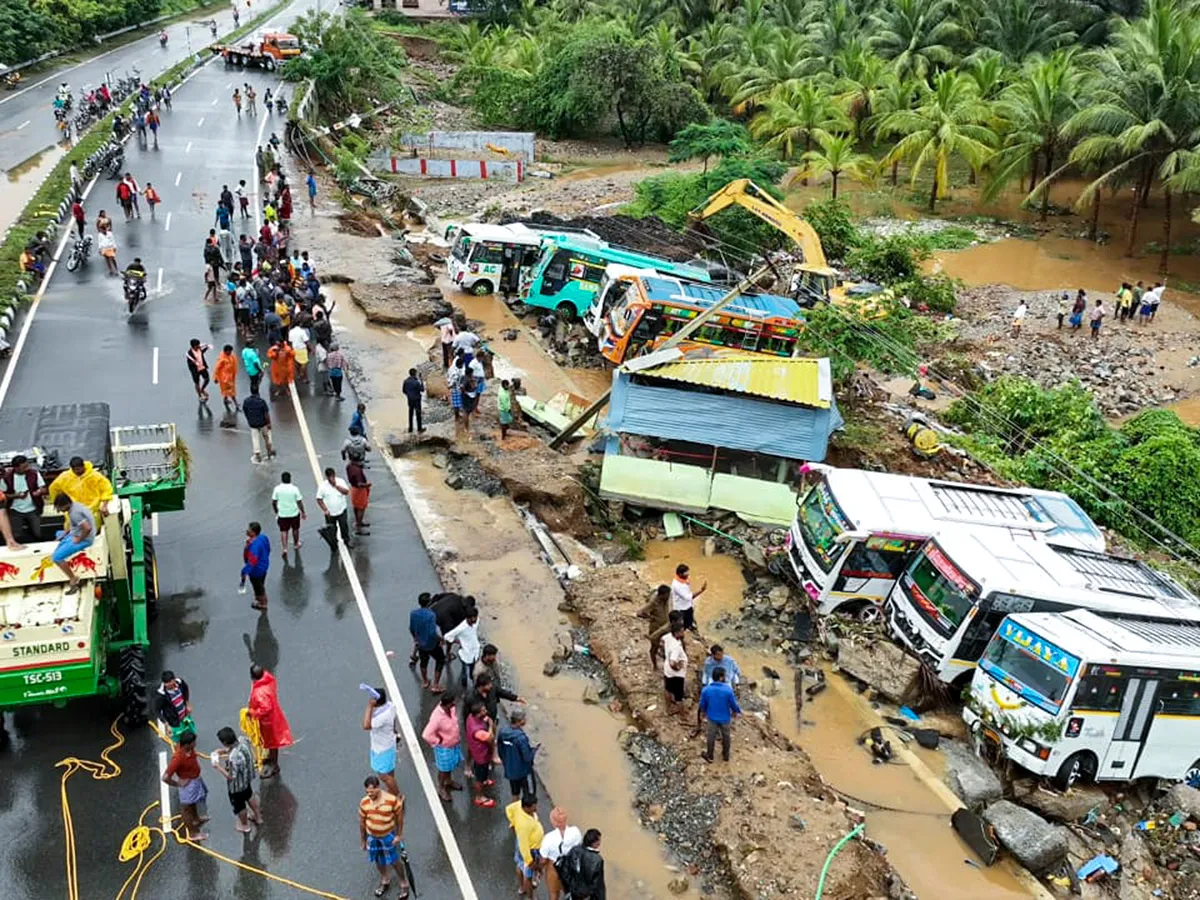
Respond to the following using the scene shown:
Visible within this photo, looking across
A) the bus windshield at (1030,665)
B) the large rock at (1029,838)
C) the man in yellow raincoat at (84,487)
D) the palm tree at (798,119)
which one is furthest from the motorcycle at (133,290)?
the palm tree at (798,119)

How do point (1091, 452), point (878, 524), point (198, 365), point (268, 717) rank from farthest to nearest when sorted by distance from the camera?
point (1091, 452) → point (198, 365) → point (878, 524) → point (268, 717)

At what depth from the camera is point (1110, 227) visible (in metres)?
41.4

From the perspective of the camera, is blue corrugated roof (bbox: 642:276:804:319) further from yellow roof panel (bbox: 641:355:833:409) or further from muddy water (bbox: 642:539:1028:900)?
muddy water (bbox: 642:539:1028:900)

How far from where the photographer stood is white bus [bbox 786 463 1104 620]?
1481 centimetres

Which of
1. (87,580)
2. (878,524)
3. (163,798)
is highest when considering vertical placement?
(87,580)

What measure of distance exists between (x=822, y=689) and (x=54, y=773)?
934 centimetres

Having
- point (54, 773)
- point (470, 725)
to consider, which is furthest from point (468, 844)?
point (54, 773)

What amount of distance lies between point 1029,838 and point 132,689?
990 cm

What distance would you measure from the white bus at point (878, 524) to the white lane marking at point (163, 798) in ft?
29.6

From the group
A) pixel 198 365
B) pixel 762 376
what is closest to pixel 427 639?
pixel 762 376

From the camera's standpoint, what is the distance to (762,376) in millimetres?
19109

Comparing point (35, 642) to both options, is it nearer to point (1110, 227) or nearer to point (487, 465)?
point (487, 465)

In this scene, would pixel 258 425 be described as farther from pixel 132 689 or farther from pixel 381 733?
pixel 381 733

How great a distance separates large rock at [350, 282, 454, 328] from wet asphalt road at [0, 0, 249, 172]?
18.5 meters
